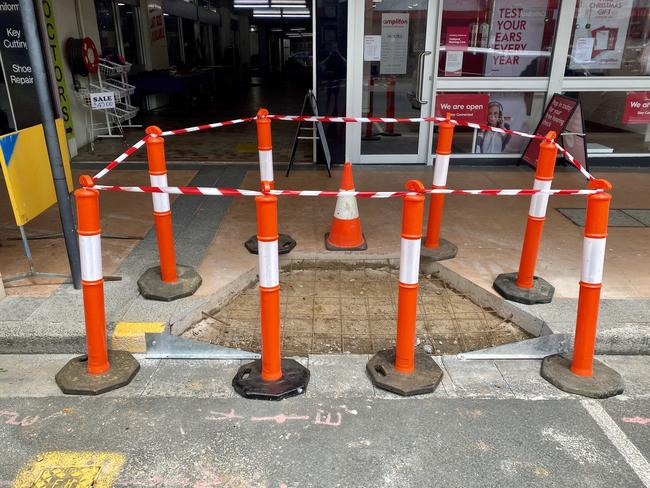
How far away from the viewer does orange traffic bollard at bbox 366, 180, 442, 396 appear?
118 inches

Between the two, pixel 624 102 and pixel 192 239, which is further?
pixel 624 102

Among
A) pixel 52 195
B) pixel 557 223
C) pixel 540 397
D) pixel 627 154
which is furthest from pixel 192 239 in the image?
pixel 627 154

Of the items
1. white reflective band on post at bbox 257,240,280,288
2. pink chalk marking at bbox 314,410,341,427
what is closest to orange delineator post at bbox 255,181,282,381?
white reflective band on post at bbox 257,240,280,288

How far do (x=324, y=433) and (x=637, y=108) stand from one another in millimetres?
7742

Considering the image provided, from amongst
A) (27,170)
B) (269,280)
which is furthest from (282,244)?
(27,170)

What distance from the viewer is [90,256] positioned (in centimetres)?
309

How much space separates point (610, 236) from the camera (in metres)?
5.35

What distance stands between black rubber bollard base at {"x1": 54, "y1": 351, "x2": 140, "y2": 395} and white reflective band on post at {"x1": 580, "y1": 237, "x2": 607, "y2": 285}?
2.90 metres

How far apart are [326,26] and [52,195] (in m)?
4.50

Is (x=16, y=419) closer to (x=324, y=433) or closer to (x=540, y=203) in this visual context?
(x=324, y=433)

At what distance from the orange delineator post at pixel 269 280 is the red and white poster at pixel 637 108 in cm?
729

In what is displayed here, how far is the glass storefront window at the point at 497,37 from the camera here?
24.8 feet

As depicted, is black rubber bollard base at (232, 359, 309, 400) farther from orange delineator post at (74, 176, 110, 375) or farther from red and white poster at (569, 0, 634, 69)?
red and white poster at (569, 0, 634, 69)

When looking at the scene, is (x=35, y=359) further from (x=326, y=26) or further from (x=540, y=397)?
(x=326, y=26)
